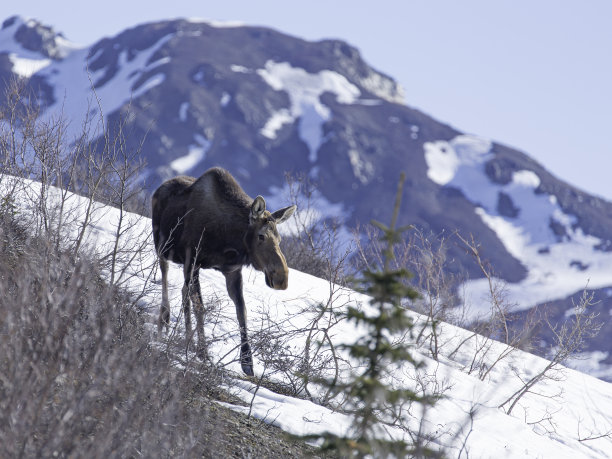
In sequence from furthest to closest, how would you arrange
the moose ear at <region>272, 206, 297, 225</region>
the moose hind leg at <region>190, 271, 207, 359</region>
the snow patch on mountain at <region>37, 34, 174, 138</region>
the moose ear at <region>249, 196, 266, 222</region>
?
the snow patch on mountain at <region>37, 34, 174, 138</region>
the moose ear at <region>272, 206, 297, 225</region>
the moose ear at <region>249, 196, 266, 222</region>
the moose hind leg at <region>190, 271, 207, 359</region>

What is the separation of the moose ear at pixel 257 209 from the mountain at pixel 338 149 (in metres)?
74.8

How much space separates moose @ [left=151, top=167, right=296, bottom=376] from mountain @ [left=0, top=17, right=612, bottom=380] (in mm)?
74558

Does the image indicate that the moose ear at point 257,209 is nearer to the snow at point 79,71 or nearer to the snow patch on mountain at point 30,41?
the snow at point 79,71

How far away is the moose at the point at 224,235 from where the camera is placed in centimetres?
828

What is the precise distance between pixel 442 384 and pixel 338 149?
103 metres

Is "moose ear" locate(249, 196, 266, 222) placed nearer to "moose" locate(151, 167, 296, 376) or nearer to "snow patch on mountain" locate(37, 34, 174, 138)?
"moose" locate(151, 167, 296, 376)

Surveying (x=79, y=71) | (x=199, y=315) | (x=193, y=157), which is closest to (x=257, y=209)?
(x=199, y=315)

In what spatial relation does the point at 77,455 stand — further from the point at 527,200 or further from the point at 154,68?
the point at 154,68

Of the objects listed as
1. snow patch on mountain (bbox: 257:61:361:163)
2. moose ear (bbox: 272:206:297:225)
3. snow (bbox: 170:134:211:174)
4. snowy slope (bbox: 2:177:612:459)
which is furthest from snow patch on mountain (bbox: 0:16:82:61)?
moose ear (bbox: 272:206:297:225)

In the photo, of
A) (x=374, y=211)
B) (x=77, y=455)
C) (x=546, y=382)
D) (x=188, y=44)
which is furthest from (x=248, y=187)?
(x=77, y=455)

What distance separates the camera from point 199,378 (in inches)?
255

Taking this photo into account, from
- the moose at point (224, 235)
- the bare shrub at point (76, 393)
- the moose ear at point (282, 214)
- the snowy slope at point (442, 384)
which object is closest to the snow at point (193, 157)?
the snowy slope at point (442, 384)

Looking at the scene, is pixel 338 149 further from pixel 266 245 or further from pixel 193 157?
Answer: pixel 266 245

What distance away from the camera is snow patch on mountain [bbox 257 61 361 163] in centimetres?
11556
